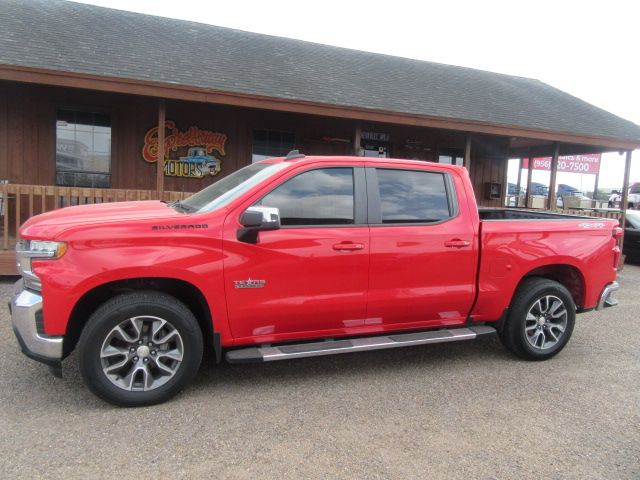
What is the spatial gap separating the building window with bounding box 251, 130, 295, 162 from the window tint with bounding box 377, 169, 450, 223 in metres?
7.60

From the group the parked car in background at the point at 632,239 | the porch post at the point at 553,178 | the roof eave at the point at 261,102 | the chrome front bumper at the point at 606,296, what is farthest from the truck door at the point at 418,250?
the parked car in background at the point at 632,239

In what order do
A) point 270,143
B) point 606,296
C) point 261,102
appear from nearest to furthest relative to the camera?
point 606,296
point 261,102
point 270,143

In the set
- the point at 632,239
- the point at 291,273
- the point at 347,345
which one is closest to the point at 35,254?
the point at 291,273

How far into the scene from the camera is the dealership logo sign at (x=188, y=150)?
10.7m

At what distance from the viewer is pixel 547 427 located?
3422mm

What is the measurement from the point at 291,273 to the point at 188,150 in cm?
817

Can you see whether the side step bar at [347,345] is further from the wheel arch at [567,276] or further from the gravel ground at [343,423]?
the wheel arch at [567,276]

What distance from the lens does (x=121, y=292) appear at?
3623mm

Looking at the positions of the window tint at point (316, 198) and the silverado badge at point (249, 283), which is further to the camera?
the window tint at point (316, 198)

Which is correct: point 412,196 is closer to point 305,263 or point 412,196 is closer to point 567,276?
point 305,263

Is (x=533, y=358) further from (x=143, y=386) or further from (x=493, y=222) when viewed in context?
(x=143, y=386)

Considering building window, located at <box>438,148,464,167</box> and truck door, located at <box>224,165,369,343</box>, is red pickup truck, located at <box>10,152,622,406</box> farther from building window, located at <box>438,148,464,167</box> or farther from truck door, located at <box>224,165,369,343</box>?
building window, located at <box>438,148,464,167</box>

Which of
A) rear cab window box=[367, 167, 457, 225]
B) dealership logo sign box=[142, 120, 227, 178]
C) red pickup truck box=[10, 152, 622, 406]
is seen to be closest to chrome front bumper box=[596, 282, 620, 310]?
red pickup truck box=[10, 152, 622, 406]

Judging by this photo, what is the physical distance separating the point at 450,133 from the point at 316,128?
403 cm
